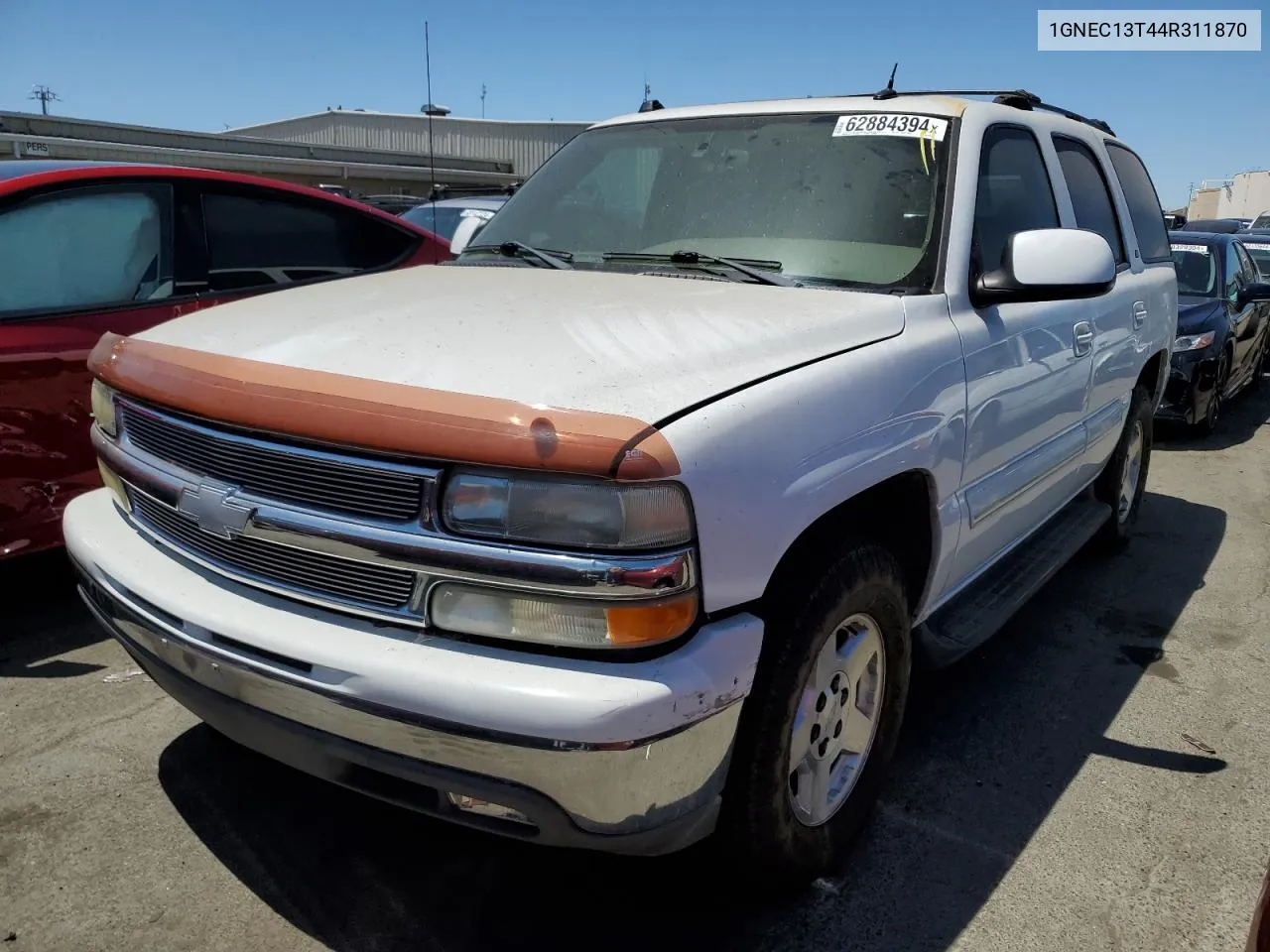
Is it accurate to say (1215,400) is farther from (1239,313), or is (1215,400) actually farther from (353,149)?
(353,149)

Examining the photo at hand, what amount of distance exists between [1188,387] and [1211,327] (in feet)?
1.97

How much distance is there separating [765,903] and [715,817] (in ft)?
1.72

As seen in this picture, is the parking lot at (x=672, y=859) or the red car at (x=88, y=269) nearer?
the parking lot at (x=672, y=859)

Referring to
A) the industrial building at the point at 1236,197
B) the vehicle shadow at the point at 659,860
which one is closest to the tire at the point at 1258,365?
the vehicle shadow at the point at 659,860

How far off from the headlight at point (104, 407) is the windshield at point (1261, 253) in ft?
43.0

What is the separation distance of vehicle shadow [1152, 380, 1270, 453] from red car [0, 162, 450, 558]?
21.7 feet

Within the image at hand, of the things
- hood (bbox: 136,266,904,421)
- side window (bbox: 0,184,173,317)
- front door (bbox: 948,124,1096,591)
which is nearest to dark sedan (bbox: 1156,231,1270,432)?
front door (bbox: 948,124,1096,591)

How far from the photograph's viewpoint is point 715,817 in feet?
6.60

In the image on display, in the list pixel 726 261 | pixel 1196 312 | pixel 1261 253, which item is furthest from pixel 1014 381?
pixel 1261 253

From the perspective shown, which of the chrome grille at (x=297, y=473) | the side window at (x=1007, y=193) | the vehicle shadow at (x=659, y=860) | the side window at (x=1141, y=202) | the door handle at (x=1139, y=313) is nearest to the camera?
the chrome grille at (x=297, y=473)

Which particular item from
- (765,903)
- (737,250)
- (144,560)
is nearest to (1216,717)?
(765,903)

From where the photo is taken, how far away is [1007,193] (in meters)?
3.31

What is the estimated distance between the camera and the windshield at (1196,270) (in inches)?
340

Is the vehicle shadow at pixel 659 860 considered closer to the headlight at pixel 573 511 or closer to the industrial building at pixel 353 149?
the headlight at pixel 573 511
